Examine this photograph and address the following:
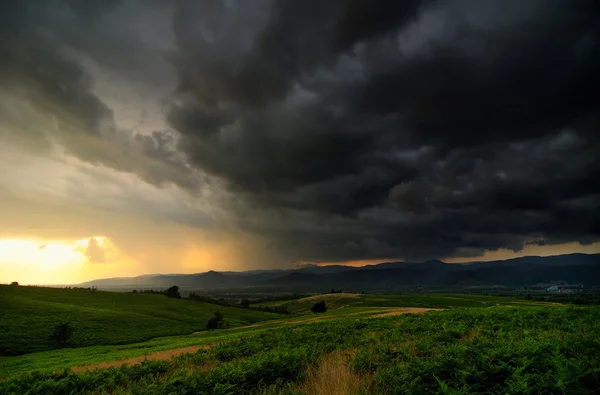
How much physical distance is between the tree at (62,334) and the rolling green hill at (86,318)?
0.99m

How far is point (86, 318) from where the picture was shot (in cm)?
7444

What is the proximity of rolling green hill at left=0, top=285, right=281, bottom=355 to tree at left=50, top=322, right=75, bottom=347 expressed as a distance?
993mm

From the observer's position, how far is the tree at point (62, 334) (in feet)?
196

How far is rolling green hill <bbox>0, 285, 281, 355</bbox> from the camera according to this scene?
60234mm

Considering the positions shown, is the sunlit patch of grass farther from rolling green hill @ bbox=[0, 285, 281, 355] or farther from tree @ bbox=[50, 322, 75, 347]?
tree @ bbox=[50, 322, 75, 347]

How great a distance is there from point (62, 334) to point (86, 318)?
15.0 m

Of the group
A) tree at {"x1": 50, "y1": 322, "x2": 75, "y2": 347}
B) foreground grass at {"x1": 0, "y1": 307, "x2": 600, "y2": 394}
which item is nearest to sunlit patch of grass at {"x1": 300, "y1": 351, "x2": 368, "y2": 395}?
foreground grass at {"x1": 0, "y1": 307, "x2": 600, "y2": 394}

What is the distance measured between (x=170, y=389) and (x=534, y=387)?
9875 mm

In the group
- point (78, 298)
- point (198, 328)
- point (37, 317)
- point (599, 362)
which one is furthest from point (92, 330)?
point (599, 362)

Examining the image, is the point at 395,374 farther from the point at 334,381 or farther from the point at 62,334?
the point at 62,334

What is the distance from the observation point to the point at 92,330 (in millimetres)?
67750

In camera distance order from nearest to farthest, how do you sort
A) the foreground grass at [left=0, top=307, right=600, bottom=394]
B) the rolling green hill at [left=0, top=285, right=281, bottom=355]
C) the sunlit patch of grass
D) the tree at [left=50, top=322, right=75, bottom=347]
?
the foreground grass at [left=0, top=307, right=600, bottom=394]
the sunlit patch of grass
the tree at [left=50, top=322, right=75, bottom=347]
the rolling green hill at [left=0, top=285, right=281, bottom=355]

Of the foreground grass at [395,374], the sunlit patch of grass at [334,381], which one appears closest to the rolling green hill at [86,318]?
the foreground grass at [395,374]

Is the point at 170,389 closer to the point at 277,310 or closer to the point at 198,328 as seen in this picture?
the point at 198,328
